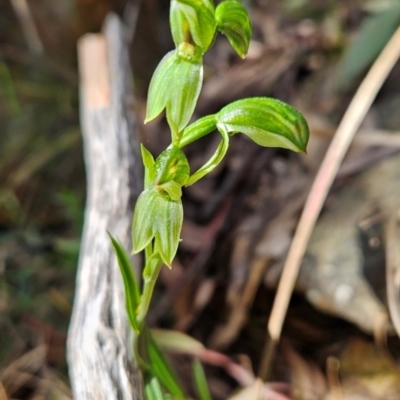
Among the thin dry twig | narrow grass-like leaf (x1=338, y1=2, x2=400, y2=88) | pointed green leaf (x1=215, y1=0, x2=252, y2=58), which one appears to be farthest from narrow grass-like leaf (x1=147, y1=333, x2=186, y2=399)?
narrow grass-like leaf (x1=338, y1=2, x2=400, y2=88)

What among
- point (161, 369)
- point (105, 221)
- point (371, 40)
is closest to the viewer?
point (161, 369)

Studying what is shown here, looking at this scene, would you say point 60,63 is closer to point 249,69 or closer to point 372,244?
point 249,69

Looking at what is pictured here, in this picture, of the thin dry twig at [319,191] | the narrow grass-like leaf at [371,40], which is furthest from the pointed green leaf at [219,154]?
the narrow grass-like leaf at [371,40]

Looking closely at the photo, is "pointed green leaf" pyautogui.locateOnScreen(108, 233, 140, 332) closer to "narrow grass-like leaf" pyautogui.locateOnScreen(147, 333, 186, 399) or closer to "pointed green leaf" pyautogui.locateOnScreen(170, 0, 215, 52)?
"narrow grass-like leaf" pyautogui.locateOnScreen(147, 333, 186, 399)

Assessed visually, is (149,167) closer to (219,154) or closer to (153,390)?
Answer: (219,154)

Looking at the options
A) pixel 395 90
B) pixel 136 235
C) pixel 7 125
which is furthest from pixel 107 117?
pixel 395 90

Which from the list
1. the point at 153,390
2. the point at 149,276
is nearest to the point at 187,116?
the point at 149,276

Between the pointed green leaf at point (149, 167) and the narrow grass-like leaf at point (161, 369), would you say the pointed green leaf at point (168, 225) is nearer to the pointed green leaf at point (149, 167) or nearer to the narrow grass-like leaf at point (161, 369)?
the pointed green leaf at point (149, 167)
